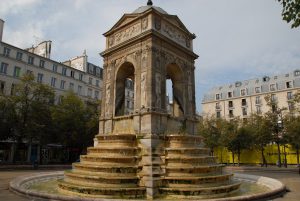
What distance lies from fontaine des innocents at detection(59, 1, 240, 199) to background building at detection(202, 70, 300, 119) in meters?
47.4

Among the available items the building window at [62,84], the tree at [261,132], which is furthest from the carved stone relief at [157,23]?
the building window at [62,84]

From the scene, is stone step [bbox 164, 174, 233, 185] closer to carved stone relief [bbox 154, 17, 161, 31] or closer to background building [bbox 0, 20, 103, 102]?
carved stone relief [bbox 154, 17, 161, 31]

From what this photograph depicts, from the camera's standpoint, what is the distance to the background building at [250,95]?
6057 centimetres

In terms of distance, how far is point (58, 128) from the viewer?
37.8 m

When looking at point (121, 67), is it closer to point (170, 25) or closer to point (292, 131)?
point (170, 25)

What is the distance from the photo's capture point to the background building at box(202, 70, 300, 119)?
60566 millimetres

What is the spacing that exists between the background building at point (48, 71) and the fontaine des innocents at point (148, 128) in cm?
2643

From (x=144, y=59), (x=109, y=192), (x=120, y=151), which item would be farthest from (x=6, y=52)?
(x=109, y=192)

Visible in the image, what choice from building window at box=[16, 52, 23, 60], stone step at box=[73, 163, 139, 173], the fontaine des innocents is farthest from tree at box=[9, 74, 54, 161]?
stone step at box=[73, 163, 139, 173]

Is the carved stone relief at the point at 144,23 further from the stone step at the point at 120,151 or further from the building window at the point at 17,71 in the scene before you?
the building window at the point at 17,71

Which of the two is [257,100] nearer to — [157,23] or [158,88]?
[157,23]

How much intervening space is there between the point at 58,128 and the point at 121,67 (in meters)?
23.8

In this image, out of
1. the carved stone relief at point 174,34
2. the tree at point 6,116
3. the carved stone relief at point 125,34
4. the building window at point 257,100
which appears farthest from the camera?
the building window at point 257,100

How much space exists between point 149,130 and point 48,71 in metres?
39.0
